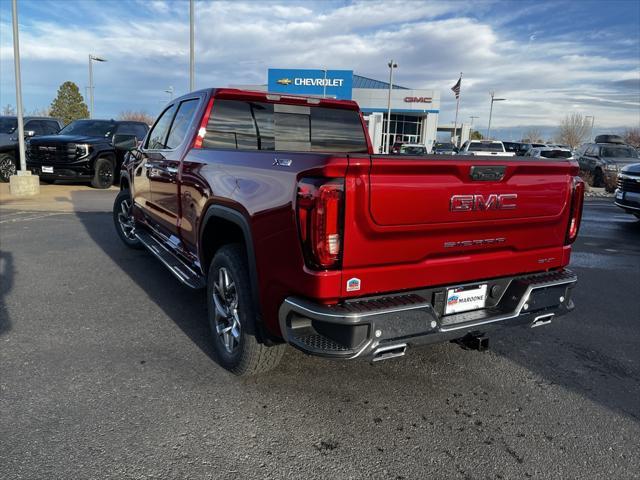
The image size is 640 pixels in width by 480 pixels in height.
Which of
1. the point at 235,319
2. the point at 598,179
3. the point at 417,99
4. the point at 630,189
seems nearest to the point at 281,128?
the point at 235,319

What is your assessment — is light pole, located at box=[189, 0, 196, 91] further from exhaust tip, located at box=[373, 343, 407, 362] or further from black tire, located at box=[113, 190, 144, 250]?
exhaust tip, located at box=[373, 343, 407, 362]

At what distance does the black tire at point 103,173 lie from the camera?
14078mm

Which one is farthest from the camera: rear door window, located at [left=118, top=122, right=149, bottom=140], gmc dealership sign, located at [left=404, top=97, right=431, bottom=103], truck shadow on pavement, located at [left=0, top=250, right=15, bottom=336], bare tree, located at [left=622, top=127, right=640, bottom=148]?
bare tree, located at [left=622, top=127, right=640, bottom=148]

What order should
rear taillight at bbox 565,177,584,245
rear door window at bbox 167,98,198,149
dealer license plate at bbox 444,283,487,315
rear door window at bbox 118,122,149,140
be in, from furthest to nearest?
1. rear door window at bbox 118,122,149,140
2. rear door window at bbox 167,98,198,149
3. rear taillight at bbox 565,177,584,245
4. dealer license plate at bbox 444,283,487,315

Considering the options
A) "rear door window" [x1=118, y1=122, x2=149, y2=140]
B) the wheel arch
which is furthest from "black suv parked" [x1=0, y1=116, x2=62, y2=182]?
the wheel arch

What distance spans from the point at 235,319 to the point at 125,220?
14.7 feet

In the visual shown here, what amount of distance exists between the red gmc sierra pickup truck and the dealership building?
38976mm

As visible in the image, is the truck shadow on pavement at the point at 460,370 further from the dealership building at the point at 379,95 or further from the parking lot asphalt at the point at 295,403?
the dealership building at the point at 379,95

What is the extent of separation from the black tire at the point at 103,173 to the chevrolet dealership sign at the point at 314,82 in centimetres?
2686

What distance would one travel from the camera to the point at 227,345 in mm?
3465

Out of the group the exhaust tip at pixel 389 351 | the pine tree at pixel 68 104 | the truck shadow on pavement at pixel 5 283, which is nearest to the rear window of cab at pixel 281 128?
the truck shadow on pavement at pixel 5 283

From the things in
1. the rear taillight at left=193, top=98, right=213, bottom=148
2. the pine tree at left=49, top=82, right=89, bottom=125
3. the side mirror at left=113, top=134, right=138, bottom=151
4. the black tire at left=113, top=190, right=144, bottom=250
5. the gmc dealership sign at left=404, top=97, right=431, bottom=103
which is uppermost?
the gmc dealership sign at left=404, top=97, right=431, bottom=103

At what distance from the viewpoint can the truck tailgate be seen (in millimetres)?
2525

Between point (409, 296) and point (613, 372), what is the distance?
199cm
